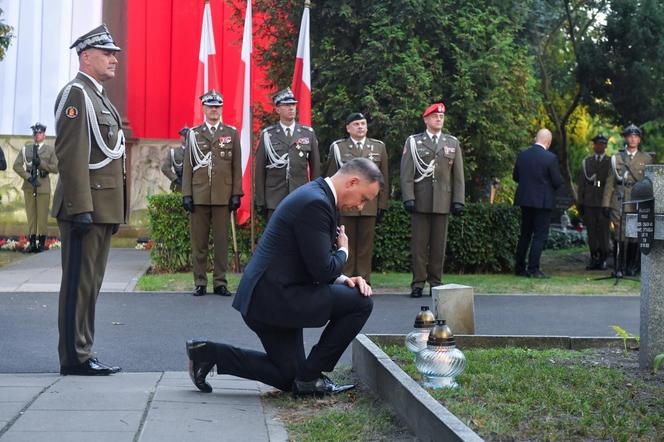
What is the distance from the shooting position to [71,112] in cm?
758

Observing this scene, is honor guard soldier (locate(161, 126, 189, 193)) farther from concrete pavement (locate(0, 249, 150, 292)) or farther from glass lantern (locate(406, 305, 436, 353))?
glass lantern (locate(406, 305, 436, 353))

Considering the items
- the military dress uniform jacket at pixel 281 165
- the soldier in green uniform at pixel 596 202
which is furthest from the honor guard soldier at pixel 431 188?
the soldier in green uniform at pixel 596 202

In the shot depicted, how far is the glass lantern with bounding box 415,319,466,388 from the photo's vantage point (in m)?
6.68

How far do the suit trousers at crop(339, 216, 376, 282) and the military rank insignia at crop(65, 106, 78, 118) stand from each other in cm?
597

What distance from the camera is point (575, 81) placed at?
64.2ft

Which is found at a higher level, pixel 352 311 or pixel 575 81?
pixel 575 81

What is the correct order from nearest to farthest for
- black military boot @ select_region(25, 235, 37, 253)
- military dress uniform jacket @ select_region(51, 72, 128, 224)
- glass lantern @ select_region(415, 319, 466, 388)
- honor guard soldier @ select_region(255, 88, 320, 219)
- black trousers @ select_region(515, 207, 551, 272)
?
glass lantern @ select_region(415, 319, 466, 388) → military dress uniform jacket @ select_region(51, 72, 128, 224) → honor guard soldier @ select_region(255, 88, 320, 219) → black trousers @ select_region(515, 207, 551, 272) → black military boot @ select_region(25, 235, 37, 253)

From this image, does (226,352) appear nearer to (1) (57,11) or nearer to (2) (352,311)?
(2) (352,311)

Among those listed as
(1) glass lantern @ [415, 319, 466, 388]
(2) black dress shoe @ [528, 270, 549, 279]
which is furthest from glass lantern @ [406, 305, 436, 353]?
(2) black dress shoe @ [528, 270, 549, 279]

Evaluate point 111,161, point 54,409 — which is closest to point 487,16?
point 111,161

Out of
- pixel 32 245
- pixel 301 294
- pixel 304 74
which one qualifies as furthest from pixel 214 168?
pixel 32 245

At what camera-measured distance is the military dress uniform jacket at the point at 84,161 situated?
296 inches

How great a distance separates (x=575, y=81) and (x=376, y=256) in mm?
6284

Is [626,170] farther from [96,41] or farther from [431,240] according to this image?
[96,41]
